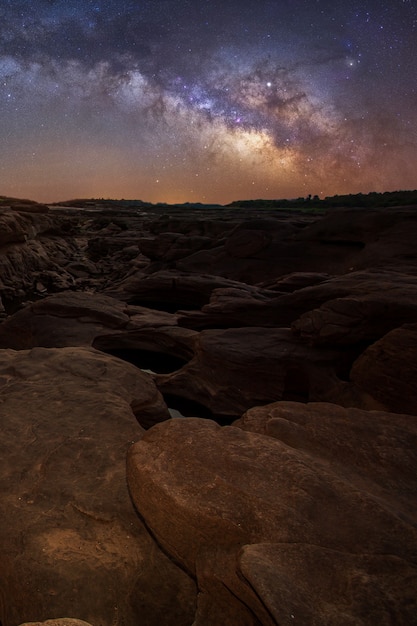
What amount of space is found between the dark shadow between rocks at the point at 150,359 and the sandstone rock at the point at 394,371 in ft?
23.0

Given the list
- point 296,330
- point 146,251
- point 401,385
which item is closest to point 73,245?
point 146,251

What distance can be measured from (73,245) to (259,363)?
105 feet

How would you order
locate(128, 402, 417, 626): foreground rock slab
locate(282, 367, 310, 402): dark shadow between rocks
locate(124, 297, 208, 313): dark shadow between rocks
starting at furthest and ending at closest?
locate(124, 297, 208, 313): dark shadow between rocks, locate(282, 367, 310, 402): dark shadow between rocks, locate(128, 402, 417, 626): foreground rock slab

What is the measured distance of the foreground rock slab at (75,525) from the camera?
9.96 feet

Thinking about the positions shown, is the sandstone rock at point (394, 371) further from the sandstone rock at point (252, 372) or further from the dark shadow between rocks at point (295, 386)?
the dark shadow between rocks at point (295, 386)

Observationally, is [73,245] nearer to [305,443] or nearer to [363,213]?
[363,213]

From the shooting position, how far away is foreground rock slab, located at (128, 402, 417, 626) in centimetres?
239

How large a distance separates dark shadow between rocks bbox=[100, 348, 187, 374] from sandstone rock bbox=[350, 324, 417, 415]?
7.00 m

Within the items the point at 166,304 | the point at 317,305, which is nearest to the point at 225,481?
the point at 317,305

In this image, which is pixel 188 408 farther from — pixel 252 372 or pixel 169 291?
pixel 169 291

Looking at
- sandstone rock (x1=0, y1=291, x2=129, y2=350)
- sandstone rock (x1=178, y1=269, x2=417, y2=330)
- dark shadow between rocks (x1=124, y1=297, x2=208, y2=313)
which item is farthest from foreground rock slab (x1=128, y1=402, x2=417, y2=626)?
dark shadow between rocks (x1=124, y1=297, x2=208, y2=313)

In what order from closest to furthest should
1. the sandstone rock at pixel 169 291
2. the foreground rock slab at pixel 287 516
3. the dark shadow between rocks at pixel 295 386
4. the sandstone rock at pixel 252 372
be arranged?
the foreground rock slab at pixel 287 516, the sandstone rock at pixel 252 372, the dark shadow between rocks at pixel 295 386, the sandstone rock at pixel 169 291

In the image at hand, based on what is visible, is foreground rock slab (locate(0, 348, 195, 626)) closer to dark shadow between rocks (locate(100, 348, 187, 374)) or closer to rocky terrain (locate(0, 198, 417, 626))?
rocky terrain (locate(0, 198, 417, 626))

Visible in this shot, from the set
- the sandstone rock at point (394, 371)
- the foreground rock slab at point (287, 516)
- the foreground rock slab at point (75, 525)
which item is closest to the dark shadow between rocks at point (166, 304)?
the sandstone rock at point (394, 371)
